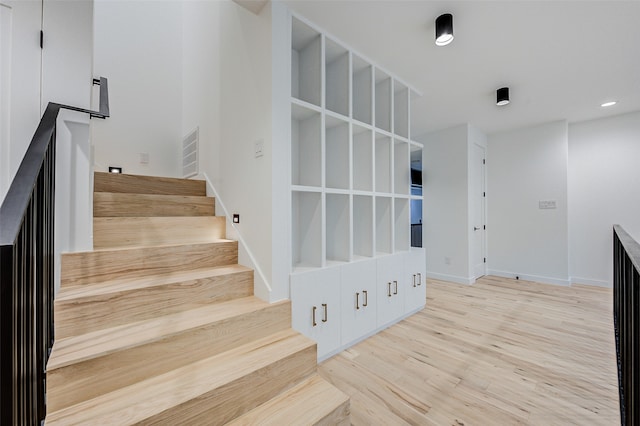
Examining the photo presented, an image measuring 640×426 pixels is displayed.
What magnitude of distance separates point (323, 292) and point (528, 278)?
157 inches

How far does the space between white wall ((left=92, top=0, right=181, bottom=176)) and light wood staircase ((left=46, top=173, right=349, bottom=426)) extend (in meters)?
1.78

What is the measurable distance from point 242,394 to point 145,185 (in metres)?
2.17

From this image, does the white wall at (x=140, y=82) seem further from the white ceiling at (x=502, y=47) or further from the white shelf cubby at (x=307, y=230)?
the white ceiling at (x=502, y=47)

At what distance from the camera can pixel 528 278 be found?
14.1 feet

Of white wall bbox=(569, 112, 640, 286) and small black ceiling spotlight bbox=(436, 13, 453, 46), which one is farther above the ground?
small black ceiling spotlight bbox=(436, 13, 453, 46)

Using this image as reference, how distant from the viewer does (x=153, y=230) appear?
207 cm

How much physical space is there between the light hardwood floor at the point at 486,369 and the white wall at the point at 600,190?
1210 millimetres

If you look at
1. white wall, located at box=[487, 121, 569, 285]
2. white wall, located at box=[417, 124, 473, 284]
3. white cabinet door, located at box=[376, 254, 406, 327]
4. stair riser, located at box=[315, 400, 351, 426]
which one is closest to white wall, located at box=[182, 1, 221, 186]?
white cabinet door, located at box=[376, 254, 406, 327]

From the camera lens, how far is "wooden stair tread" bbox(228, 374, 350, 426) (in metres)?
1.25

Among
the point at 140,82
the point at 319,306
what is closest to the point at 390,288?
the point at 319,306

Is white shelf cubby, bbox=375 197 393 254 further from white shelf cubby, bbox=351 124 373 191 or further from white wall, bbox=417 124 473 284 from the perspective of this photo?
white wall, bbox=417 124 473 284

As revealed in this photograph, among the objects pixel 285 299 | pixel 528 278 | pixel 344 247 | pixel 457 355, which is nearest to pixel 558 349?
pixel 457 355

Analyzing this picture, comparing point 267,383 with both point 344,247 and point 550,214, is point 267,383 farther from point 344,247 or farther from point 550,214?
point 550,214

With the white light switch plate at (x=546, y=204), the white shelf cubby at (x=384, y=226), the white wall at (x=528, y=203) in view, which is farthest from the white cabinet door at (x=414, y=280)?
the white light switch plate at (x=546, y=204)
